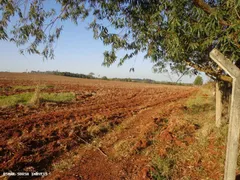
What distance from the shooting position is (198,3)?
3.85 meters

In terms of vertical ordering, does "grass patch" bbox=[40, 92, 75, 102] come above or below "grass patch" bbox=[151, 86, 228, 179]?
above

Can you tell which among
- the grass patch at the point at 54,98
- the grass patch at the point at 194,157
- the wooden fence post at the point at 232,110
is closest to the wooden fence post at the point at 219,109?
the grass patch at the point at 194,157

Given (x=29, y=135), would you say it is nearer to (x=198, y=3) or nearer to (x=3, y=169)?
(x=3, y=169)

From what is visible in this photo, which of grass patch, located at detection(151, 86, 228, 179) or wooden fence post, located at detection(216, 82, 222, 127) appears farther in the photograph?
wooden fence post, located at detection(216, 82, 222, 127)

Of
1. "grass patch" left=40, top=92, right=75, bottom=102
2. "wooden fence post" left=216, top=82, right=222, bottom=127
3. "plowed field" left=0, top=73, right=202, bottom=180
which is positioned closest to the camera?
"plowed field" left=0, top=73, right=202, bottom=180

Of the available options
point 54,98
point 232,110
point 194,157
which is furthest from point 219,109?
point 54,98

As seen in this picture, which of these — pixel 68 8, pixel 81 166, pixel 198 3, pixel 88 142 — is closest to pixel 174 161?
pixel 81 166

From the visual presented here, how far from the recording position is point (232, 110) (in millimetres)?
2926

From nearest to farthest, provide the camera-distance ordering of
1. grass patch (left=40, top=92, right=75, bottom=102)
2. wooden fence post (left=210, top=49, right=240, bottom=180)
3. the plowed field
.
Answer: wooden fence post (left=210, top=49, right=240, bottom=180)
the plowed field
grass patch (left=40, top=92, right=75, bottom=102)

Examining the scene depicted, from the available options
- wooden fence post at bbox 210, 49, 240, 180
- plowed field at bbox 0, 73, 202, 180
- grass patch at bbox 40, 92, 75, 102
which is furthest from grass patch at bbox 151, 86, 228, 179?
grass patch at bbox 40, 92, 75, 102

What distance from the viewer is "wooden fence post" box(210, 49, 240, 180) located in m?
2.82

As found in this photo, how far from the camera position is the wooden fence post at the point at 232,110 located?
2.82 m

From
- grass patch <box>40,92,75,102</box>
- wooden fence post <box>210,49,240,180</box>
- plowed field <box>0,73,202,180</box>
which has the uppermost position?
wooden fence post <box>210,49,240,180</box>

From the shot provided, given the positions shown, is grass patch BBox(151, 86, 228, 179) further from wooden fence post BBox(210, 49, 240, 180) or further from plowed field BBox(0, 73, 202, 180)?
wooden fence post BBox(210, 49, 240, 180)
